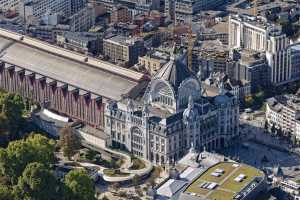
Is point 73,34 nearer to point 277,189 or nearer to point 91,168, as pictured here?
point 91,168

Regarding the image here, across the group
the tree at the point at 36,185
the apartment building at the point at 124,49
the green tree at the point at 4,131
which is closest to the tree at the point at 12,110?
the green tree at the point at 4,131

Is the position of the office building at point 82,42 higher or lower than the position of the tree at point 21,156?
higher

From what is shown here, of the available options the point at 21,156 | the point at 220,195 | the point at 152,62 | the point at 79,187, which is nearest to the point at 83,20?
the point at 152,62

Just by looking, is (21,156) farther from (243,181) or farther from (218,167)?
(243,181)

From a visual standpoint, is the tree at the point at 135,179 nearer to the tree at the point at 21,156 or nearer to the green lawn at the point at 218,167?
the tree at the point at 21,156

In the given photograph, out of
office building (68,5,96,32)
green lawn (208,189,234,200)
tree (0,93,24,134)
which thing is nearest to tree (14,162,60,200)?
green lawn (208,189,234,200)
